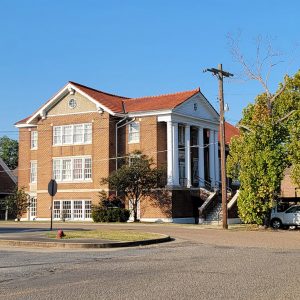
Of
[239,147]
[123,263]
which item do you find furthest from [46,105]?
[123,263]

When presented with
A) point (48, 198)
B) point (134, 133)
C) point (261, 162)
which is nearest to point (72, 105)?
point (134, 133)

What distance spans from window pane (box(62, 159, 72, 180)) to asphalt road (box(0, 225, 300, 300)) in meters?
27.5

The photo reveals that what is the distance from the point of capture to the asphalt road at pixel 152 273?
930 centimetres

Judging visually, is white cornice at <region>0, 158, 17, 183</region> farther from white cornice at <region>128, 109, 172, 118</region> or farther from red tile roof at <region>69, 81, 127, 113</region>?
white cornice at <region>128, 109, 172, 118</region>

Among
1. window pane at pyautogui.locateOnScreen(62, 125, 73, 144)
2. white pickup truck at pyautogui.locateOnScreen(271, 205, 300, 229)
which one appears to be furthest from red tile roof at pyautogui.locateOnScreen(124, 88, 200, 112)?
white pickup truck at pyautogui.locateOnScreen(271, 205, 300, 229)

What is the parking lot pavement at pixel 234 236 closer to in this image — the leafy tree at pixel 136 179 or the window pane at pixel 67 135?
the leafy tree at pixel 136 179

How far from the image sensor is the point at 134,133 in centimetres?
4378

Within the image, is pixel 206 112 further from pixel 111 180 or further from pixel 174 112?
pixel 111 180

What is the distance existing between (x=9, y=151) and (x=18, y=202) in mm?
55127

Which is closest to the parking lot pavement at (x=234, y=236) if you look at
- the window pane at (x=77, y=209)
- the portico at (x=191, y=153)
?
the portico at (x=191, y=153)

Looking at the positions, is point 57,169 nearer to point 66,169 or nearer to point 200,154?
point 66,169

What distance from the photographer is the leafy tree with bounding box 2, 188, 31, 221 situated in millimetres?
47312

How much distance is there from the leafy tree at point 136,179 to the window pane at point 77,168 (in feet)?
13.1

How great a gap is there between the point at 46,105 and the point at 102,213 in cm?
1135
